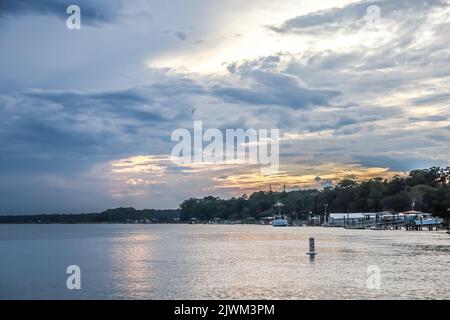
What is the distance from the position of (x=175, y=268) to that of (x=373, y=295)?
25511mm

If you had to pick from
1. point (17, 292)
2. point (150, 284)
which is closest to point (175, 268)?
point (150, 284)
